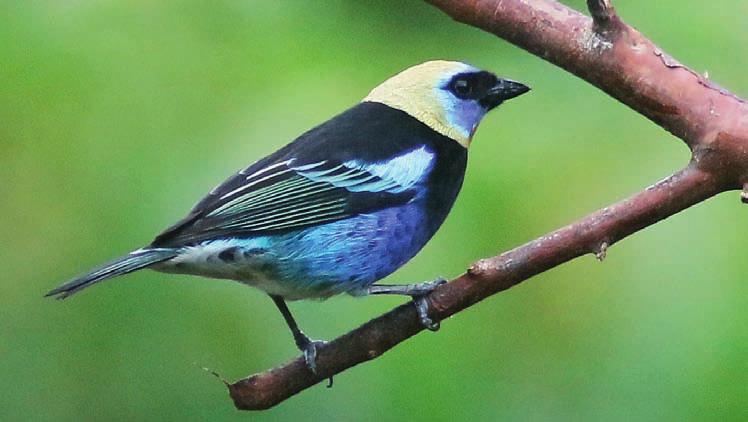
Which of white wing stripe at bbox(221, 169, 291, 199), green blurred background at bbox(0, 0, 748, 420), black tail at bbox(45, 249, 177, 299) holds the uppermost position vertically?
black tail at bbox(45, 249, 177, 299)

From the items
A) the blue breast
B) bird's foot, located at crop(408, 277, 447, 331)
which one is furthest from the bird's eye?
bird's foot, located at crop(408, 277, 447, 331)

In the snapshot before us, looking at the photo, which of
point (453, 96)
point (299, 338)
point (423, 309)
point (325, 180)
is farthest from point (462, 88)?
point (423, 309)

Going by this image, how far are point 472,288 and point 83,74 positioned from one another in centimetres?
125

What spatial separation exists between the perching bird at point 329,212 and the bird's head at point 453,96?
6 centimetres

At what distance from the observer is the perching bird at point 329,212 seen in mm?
2156

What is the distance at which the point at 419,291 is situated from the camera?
1.99 m

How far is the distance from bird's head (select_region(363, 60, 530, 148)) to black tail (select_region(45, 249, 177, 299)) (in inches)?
27.8

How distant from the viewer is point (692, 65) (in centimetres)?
275

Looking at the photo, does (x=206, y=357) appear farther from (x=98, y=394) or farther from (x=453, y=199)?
(x=453, y=199)

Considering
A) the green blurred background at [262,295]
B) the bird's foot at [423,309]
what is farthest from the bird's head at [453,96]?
the bird's foot at [423,309]

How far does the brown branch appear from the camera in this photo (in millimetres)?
1634

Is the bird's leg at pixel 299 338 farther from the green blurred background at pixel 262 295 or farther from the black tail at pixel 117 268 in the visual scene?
the black tail at pixel 117 268

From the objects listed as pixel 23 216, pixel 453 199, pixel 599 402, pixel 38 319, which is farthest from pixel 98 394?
pixel 599 402

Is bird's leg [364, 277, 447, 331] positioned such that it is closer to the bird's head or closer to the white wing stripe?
the white wing stripe
